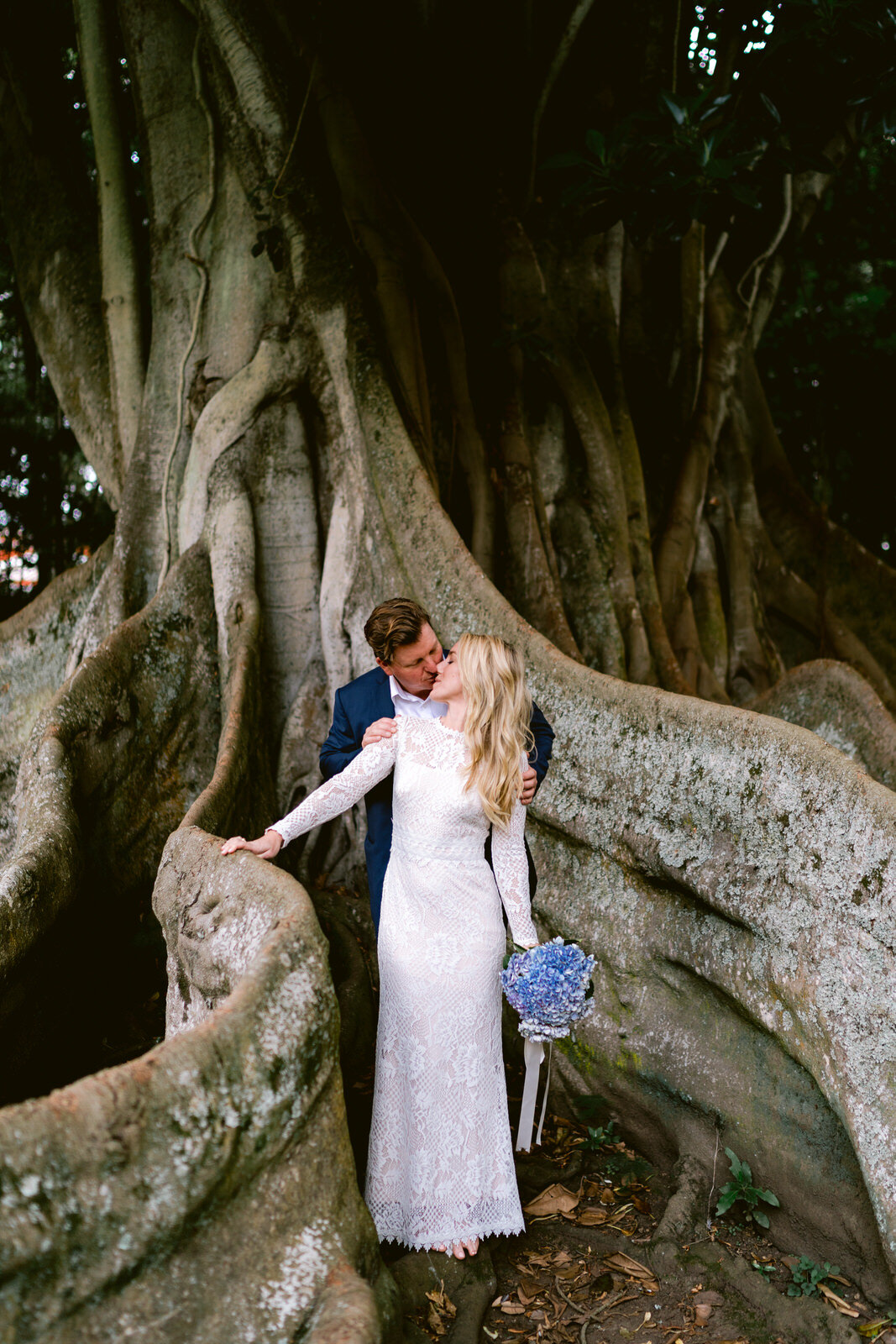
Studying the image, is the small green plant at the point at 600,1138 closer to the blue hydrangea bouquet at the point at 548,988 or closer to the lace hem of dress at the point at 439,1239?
the lace hem of dress at the point at 439,1239

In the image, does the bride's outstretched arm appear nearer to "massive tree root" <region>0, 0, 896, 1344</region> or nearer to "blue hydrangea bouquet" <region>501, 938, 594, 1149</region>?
"massive tree root" <region>0, 0, 896, 1344</region>

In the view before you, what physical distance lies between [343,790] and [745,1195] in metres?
1.66

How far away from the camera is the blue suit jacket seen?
310cm

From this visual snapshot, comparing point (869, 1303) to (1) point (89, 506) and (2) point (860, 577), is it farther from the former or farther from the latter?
(1) point (89, 506)

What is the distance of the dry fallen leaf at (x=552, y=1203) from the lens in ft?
10.3

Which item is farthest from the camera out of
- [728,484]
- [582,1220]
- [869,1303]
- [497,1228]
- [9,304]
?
[9,304]

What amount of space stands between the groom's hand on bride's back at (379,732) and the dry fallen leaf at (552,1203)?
5.09 feet

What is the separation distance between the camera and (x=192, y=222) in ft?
18.2

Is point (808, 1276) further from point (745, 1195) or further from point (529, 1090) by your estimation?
point (529, 1090)

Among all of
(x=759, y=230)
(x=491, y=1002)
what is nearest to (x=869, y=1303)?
(x=491, y=1002)

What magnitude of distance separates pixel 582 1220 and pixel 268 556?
3.20 m

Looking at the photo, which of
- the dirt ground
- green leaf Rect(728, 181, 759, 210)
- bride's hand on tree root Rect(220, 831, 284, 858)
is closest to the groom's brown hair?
bride's hand on tree root Rect(220, 831, 284, 858)

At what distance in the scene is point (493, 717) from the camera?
2.84 metres

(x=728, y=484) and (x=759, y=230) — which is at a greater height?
(x=759, y=230)
